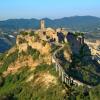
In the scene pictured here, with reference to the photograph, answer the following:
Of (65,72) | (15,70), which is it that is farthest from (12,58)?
(65,72)

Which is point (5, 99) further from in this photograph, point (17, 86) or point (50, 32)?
point (50, 32)

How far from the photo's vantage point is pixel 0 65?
100m

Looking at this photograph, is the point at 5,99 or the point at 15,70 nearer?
the point at 5,99

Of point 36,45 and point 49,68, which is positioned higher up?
point 36,45

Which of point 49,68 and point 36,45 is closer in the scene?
point 49,68

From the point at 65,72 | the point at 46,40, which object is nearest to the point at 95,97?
the point at 65,72

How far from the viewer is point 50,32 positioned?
98375 millimetres

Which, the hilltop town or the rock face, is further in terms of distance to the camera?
the rock face

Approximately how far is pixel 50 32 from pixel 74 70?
13792 millimetres

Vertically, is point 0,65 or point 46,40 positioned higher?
point 46,40

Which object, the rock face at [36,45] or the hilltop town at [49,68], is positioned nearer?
the hilltop town at [49,68]

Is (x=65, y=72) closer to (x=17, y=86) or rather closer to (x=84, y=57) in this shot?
(x=17, y=86)

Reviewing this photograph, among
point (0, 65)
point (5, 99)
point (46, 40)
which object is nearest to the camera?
point (5, 99)

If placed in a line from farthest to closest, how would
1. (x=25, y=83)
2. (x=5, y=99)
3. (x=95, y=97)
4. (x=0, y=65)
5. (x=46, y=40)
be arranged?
(x=0, y=65)
(x=46, y=40)
(x=25, y=83)
(x=5, y=99)
(x=95, y=97)
